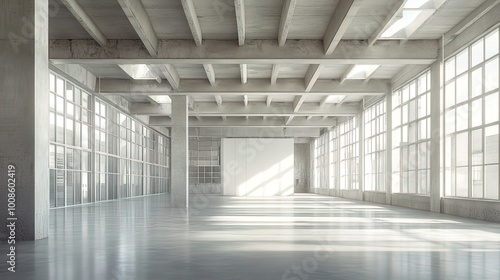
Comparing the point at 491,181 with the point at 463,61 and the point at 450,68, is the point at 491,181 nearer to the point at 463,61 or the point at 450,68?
the point at 463,61

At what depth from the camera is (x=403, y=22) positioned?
2473 centimetres

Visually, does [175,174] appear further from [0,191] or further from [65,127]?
[0,191]

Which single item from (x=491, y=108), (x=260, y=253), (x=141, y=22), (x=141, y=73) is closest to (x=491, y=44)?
(x=491, y=108)

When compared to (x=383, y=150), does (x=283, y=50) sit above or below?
above

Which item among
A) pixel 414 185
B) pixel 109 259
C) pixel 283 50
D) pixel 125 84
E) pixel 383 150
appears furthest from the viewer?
pixel 383 150

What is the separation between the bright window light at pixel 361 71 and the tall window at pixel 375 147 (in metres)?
4.56

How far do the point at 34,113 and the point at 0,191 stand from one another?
2.16 m

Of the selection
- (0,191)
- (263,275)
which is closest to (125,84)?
(0,191)

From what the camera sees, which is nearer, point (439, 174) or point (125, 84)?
point (439, 174)

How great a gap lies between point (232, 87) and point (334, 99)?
13.0 m

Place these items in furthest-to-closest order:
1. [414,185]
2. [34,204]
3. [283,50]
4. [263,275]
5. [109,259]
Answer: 1. [414,185]
2. [283,50]
3. [34,204]
4. [109,259]
5. [263,275]

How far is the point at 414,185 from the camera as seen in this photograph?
32531 millimetres

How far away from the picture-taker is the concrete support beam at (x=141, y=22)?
19.5 metres

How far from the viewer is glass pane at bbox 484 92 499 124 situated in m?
21.3
